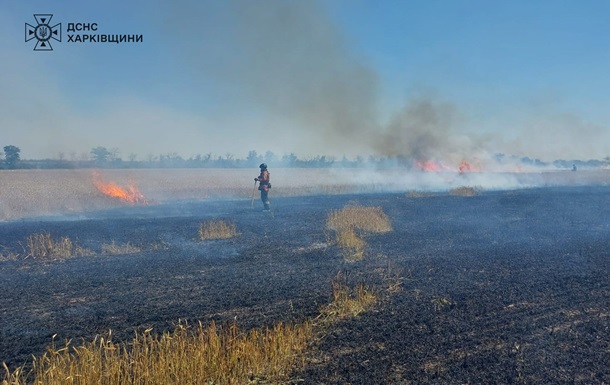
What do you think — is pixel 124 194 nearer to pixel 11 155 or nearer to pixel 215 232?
pixel 215 232

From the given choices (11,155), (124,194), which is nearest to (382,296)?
(124,194)

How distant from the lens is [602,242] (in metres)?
12.8

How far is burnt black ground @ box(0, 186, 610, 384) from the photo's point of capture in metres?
4.98

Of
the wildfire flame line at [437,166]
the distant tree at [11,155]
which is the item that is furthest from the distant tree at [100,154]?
the wildfire flame line at [437,166]

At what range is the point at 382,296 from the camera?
7688mm

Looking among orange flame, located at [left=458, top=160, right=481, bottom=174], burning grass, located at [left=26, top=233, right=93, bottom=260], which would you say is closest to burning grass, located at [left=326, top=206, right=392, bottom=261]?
burning grass, located at [left=26, top=233, right=93, bottom=260]

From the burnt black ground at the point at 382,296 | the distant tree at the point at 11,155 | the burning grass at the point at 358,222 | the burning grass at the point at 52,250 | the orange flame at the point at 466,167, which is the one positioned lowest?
the burnt black ground at the point at 382,296

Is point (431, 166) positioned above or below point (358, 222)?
above

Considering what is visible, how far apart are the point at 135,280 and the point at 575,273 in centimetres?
1061

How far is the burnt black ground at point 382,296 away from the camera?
4.98 meters

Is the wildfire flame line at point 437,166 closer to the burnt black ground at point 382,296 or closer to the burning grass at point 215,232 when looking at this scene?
the burnt black ground at point 382,296

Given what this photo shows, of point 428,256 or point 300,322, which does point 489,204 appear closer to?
point 428,256

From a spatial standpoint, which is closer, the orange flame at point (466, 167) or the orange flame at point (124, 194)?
the orange flame at point (124, 194)

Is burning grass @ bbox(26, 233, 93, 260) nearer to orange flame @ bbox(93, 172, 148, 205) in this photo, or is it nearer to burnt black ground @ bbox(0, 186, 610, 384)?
burnt black ground @ bbox(0, 186, 610, 384)
